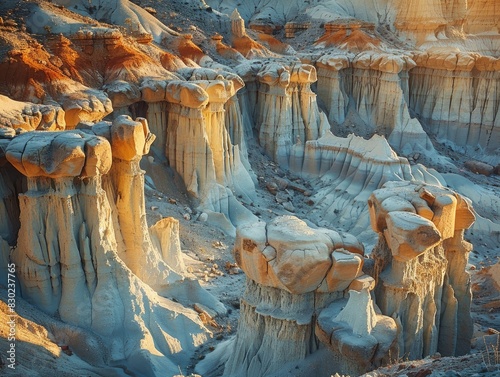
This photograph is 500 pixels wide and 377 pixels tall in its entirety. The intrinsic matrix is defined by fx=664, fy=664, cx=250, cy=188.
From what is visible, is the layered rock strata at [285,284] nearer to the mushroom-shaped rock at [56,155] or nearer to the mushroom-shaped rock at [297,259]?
the mushroom-shaped rock at [297,259]

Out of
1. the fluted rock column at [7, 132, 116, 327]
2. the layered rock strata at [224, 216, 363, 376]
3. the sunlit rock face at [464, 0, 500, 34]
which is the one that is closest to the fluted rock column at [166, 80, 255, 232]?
the fluted rock column at [7, 132, 116, 327]

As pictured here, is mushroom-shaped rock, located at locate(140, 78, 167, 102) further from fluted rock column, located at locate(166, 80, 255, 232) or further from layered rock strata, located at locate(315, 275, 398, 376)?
layered rock strata, located at locate(315, 275, 398, 376)

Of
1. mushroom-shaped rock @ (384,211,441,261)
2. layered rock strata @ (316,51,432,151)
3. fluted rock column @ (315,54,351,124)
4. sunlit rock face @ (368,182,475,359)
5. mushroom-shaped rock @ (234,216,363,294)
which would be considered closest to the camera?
mushroom-shaped rock @ (234,216,363,294)

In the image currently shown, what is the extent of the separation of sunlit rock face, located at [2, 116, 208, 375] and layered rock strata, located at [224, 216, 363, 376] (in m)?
2.11

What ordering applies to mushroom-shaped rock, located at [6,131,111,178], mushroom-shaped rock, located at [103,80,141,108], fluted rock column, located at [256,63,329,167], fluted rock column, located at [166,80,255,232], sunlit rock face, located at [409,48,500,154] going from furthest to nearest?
sunlit rock face, located at [409,48,500,154] < fluted rock column, located at [256,63,329,167] < fluted rock column, located at [166,80,255,232] < mushroom-shaped rock, located at [103,80,141,108] < mushroom-shaped rock, located at [6,131,111,178]

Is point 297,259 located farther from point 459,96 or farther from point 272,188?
point 459,96

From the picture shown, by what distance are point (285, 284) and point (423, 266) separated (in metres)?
3.01

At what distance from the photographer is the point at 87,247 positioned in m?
13.6

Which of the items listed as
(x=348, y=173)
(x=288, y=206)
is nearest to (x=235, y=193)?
(x=288, y=206)

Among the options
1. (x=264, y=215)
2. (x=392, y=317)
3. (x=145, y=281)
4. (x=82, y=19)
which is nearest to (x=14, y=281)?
(x=145, y=281)

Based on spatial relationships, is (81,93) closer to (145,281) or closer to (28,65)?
(28,65)

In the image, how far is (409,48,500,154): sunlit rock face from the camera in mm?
37031

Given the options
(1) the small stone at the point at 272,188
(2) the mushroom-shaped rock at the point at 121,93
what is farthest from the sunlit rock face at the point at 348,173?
(2) the mushroom-shaped rock at the point at 121,93

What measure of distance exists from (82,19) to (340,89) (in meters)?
15.5
